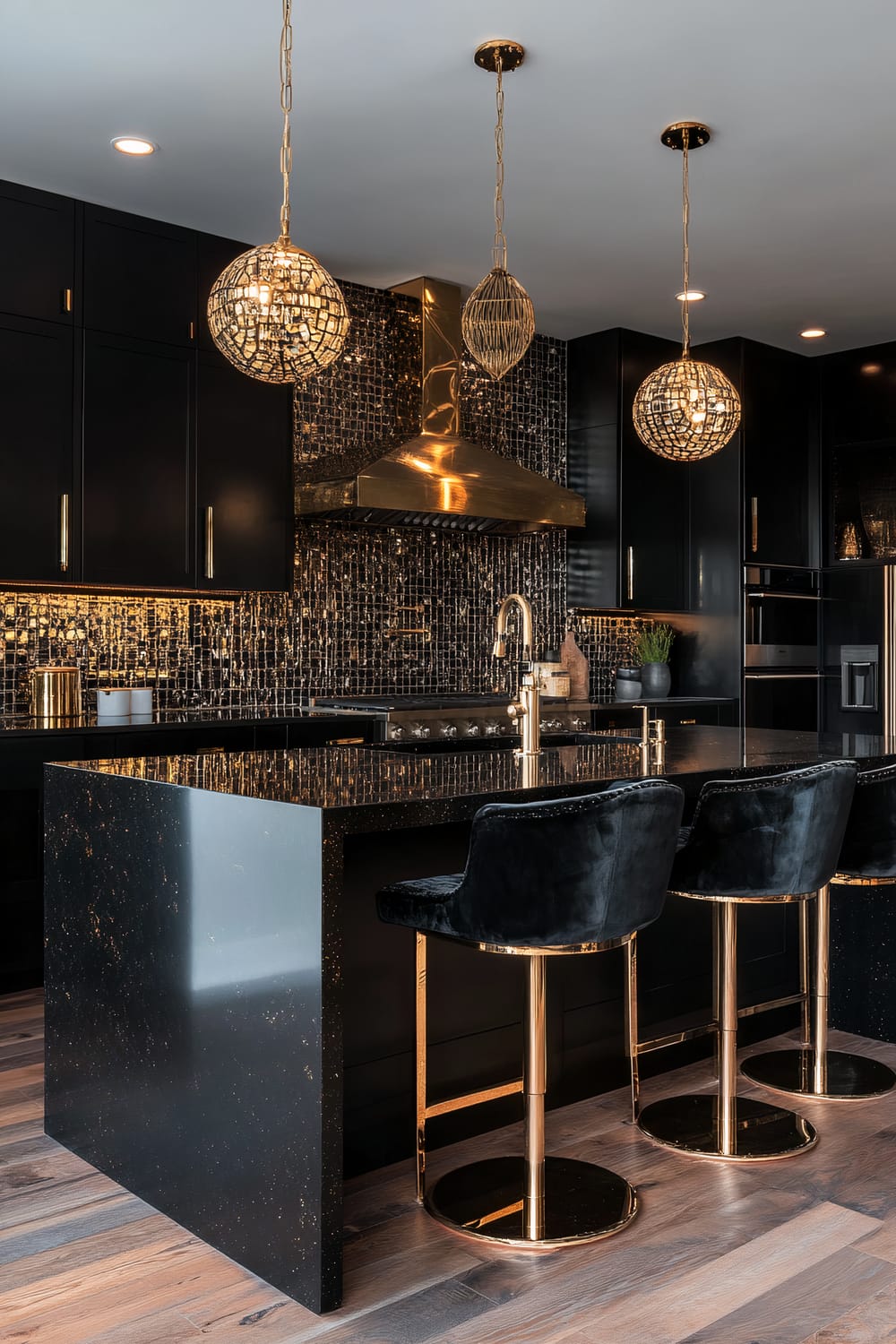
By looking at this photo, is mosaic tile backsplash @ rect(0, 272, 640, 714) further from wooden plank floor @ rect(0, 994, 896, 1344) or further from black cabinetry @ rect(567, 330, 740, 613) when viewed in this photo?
wooden plank floor @ rect(0, 994, 896, 1344)

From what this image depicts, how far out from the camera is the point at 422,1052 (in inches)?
91.6

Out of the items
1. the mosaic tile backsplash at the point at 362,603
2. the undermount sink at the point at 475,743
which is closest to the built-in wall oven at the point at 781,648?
the mosaic tile backsplash at the point at 362,603

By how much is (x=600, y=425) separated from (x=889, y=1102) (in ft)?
12.8

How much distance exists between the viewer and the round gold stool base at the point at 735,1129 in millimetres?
2568

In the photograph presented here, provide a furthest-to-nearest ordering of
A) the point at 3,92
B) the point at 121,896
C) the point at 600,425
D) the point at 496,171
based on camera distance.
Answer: the point at 600,425 → the point at 496,171 → the point at 3,92 → the point at 121,896

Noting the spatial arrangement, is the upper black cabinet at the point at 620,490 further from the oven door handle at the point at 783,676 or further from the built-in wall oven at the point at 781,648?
the oven door handle at the point at 783,676

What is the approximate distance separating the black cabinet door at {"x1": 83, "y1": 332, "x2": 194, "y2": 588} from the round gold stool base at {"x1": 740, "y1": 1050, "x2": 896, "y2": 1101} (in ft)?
8.74

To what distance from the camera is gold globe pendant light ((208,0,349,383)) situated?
2416mm

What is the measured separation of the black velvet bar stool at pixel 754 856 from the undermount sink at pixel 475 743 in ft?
4.98

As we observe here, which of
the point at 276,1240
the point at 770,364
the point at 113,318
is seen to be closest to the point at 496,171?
the point at 113,318

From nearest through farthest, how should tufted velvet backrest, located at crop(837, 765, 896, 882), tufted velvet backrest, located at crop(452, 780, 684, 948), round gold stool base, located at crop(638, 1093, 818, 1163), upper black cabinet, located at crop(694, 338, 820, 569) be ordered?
tufted velvet backrest, located at crop(452, 780, 684, 948)
round gold stool base, located at crop(638, 1093, 818, 1163)
tufted velvet backrest, located at crop(837, 765, 896, 882)
upper black cabinet, located at crop(694, 338, 820, 569)

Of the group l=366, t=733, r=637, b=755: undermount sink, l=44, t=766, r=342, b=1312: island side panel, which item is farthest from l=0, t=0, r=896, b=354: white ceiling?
l=44, t=766, r=342, b=1312: island side panel

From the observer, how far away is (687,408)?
139 inches

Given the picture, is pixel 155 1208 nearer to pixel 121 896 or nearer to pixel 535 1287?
pixel 121 896
